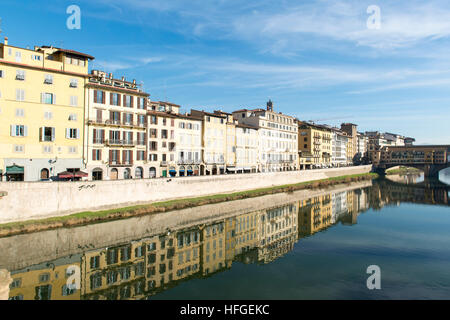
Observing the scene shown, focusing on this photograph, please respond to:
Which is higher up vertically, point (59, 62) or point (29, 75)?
point (59, 62)

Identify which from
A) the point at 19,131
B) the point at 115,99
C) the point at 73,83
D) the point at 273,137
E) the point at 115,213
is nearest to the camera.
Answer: the point at 115,213

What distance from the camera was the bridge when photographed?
11369 cm

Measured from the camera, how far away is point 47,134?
38.4 metres

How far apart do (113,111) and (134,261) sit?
27.1 m

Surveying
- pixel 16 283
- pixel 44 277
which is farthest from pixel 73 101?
pixel 16 283

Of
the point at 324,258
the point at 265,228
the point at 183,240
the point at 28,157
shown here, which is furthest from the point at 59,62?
the point at 324,258

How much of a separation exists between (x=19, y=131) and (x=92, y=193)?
12058 mm

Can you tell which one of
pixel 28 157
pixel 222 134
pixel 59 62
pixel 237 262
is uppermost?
pixel 59 62

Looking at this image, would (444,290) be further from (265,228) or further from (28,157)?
(28,157)

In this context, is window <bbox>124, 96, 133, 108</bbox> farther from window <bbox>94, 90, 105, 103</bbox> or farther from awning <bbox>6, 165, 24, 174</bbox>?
awning <bbox>6, 165, 24, 174</bbox>

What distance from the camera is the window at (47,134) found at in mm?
37938

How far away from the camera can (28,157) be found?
1467 inches

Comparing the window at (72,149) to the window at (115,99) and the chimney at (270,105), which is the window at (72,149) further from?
the chimney at (270,105)

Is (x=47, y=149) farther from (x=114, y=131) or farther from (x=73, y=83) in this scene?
(x=73, y=83)
